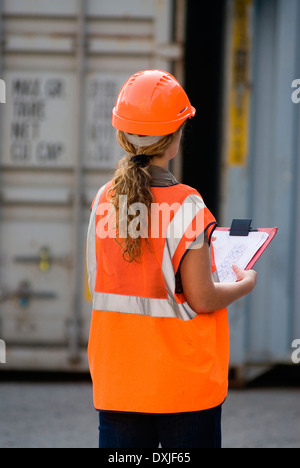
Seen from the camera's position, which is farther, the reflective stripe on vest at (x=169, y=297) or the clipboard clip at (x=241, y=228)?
the clipboard clip at (x=241, y=228)

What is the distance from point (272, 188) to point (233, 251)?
302 cm

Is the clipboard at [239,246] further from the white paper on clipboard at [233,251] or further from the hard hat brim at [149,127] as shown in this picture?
the hard hat brim at [149,127]

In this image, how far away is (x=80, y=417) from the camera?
4.45 meters

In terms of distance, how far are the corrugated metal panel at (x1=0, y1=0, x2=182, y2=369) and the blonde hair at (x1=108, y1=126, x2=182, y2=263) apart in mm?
3100

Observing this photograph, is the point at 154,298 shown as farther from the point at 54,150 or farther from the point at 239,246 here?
the point at 54,150

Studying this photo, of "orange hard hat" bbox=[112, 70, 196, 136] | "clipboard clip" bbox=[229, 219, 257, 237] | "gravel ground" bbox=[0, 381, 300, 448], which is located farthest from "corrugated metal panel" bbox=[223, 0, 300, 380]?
Answer: "orange hard hat" bbox=[112, 70, 196, 136]

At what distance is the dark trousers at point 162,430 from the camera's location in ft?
6.33

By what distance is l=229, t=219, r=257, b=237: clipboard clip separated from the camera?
217cm

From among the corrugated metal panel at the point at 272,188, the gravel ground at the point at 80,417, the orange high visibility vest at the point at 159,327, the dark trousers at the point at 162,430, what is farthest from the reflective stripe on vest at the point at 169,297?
the corrugated metal panel at the point at 272,188

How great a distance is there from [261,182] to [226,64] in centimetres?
88

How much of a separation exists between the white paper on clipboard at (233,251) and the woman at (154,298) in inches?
4.6

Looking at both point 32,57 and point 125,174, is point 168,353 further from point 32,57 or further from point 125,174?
point 32,57

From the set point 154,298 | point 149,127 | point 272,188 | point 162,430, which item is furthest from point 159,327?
point 272,188

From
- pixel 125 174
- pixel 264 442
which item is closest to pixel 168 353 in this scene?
pixel 125 174
